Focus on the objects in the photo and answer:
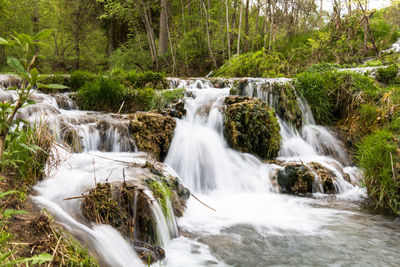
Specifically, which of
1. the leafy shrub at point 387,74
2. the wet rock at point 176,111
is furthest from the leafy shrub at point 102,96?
the leafy shrub at point 387,74

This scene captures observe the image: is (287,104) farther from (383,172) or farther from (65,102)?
(65,102)

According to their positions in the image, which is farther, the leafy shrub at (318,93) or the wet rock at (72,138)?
the leafy shrub at (318,93)

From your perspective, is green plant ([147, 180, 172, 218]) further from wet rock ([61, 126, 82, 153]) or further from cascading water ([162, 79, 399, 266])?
wet rock ([61, 126, 82, 153])

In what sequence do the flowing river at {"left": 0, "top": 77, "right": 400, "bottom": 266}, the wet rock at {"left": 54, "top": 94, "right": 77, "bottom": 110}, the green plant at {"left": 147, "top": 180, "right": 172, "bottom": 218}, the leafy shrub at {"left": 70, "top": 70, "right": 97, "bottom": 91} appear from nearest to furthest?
the flowing river at {"left": 0, "top": 77, "right": 400, "bottom": 266} → the green plant at {"left": 147, "top": 180, "right": 172, "bottom": 218} → the wet rock at {"left": 54, "top": 94, "right": 77, "bottom": 110} → the leafy shrub at {"left": 70, "top": 70, "right": 97, "bottom": 91}

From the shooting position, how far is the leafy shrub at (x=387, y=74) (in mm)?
7595

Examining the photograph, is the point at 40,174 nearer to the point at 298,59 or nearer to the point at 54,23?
the point at 298,59

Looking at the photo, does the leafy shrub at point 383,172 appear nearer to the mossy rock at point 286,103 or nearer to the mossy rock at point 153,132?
the mossy rock at point 286,103

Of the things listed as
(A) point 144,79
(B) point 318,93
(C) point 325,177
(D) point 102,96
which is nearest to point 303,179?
(C) point 325,177

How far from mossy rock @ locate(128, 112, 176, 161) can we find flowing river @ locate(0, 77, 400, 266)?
145 mm

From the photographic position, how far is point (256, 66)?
427 inches

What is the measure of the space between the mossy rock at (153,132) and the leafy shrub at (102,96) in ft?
6.44

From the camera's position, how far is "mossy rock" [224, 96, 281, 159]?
562cm

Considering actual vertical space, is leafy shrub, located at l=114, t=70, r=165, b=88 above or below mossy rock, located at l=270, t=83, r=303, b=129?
above

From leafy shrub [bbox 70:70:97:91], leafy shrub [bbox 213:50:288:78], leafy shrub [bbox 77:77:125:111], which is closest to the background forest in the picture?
leafy shrub [bbox 213:50:288:78]
